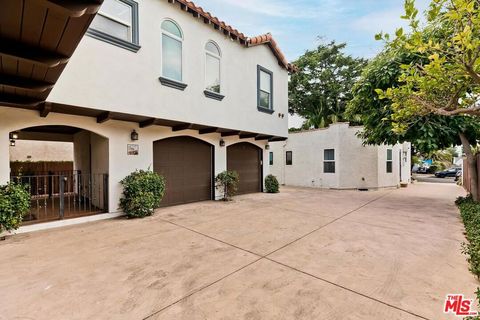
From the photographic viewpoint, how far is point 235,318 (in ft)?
7.72

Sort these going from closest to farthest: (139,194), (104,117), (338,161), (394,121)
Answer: (104,117)
(139,194)
(394,121)
(338,161)

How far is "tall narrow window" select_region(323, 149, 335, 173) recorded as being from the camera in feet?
45.8

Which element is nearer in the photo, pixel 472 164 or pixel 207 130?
pixel 472 164

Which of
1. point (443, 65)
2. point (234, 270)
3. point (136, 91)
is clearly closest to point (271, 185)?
point (136, 91)

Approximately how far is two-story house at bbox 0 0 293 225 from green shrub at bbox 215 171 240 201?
39cm

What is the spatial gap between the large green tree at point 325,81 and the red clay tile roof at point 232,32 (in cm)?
1127

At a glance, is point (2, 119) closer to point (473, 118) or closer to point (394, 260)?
point (394, 260)

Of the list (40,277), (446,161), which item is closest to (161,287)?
(40,277)

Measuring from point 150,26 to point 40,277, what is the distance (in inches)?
245

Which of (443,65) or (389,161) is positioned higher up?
(443,65)

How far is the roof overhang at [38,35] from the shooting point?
6.33 feet

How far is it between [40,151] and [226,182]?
33.6 ft

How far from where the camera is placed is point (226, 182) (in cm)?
919

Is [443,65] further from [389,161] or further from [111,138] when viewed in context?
[389,161]
